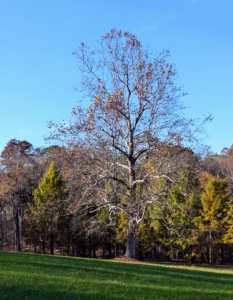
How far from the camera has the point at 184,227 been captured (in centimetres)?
3266

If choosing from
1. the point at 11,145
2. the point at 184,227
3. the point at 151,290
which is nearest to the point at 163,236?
the point at 184,227

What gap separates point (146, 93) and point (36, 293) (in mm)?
17194

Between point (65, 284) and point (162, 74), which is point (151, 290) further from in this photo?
point (162, 74)

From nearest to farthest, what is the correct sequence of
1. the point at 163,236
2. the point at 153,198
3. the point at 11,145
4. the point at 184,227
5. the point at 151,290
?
the point at 151,290, the point at 153,198, the point at 184,227, the point at 163,236, the point at 11,145

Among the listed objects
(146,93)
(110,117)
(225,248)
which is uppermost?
(146,93)

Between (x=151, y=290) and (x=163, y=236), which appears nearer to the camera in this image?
(x=151, y=290)

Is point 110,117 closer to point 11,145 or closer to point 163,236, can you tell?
point 163,236

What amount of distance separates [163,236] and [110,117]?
18.2 meters

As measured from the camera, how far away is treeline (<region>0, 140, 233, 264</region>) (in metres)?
22.7

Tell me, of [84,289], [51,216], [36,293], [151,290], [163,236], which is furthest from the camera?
[163,236]

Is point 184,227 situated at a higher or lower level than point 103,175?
lower

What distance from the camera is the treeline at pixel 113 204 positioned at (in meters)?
22.7

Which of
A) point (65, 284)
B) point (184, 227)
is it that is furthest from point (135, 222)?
point (65, 284)

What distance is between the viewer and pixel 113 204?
24656mm
